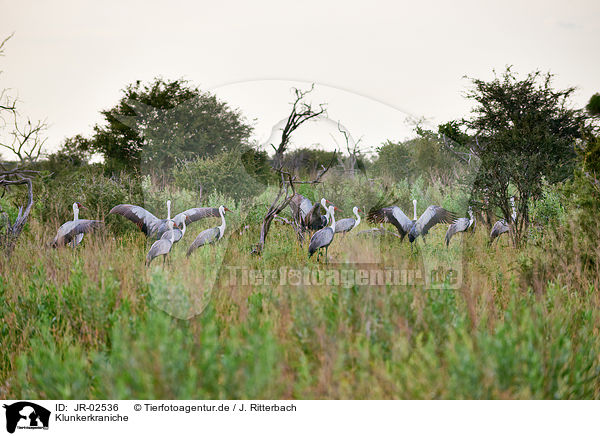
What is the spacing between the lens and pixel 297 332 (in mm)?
3539

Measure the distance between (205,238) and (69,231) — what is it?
242 cm

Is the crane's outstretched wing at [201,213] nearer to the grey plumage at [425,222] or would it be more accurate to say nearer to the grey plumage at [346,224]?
the grey plumage at [346,224]

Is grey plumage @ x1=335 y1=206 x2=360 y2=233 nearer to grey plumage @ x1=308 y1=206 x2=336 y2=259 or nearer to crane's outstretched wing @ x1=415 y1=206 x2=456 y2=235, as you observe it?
grey plumage @ x1=308 y1=206 x2=336 y2=259

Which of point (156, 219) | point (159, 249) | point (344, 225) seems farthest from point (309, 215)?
point (159, 249)

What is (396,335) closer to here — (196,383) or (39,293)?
(196,383)

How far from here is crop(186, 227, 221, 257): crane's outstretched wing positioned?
5850mm

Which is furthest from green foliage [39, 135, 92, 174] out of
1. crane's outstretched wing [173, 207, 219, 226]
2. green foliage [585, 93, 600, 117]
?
green foliage [585, 93, 600, 117]

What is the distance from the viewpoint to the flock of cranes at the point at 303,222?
19.3ft

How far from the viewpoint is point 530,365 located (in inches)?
120

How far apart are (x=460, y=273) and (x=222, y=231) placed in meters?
3.19

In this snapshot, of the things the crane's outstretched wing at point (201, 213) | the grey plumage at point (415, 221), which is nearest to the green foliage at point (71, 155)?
the crane's outstretched wing at point (201, 213)
